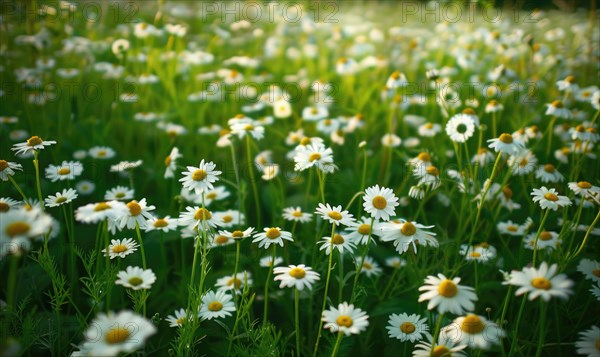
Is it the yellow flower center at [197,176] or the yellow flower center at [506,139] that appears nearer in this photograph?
the yellow flower center at [197,176]

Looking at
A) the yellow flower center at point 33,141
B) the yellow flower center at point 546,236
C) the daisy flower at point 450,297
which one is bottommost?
the yellow flower center at point 546,236

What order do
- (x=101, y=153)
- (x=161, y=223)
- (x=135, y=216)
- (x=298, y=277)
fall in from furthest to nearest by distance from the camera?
(x=101, y=153)
(x=161, y=223)
(x=135, y=216)
(x=298, y=277)

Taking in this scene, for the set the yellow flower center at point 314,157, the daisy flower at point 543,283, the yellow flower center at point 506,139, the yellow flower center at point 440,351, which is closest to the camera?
the daisy flower at point 543,283

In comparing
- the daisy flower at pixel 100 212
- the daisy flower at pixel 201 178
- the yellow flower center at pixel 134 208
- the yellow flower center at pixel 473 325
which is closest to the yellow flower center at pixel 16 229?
the daisy flower at pixel 100 212

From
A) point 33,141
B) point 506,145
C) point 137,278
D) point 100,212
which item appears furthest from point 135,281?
point 506,145

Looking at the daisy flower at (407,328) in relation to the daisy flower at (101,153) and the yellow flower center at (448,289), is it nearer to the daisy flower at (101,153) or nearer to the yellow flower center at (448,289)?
the yellow flower center at (448,289)

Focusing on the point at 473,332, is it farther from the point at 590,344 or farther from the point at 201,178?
the point at 201,178
